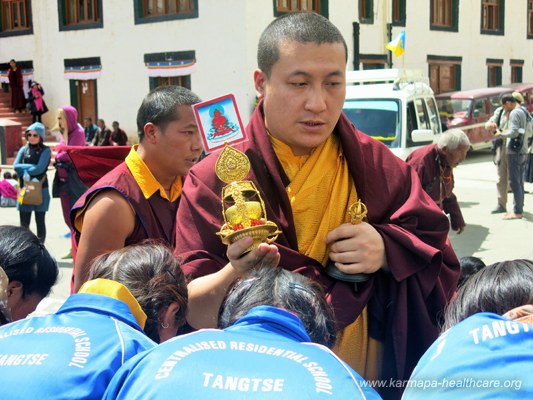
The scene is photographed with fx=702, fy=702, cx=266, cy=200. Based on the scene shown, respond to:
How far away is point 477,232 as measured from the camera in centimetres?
843

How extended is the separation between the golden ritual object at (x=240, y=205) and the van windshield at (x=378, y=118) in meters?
6.84

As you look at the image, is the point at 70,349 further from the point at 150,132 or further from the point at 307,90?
the point at 150,132

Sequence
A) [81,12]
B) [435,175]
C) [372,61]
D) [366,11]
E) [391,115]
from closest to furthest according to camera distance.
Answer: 1. [435,175]
2. [391,115]
3. [366,11]
4. [372,61]
5. [81,12]

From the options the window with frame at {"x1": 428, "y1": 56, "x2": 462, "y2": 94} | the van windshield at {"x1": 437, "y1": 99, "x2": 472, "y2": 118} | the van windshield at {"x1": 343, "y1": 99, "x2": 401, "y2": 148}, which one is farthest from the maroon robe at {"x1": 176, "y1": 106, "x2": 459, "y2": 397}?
the window with frame at {"x1": 428, "y1": 56, "x2": 462, "y2": 94}

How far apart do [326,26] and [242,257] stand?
2.24 feet

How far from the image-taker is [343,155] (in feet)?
6.69

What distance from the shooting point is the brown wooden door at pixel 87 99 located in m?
18.2

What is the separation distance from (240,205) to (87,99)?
57.5ft

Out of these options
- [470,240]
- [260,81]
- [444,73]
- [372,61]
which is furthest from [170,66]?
[260,81]

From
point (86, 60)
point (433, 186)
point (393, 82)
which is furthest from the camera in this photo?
point (86, 60)

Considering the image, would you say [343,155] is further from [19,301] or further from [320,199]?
[19,301]

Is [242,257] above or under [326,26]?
under

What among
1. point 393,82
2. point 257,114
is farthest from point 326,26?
point 393,82

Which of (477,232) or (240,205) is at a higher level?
(240,205)
